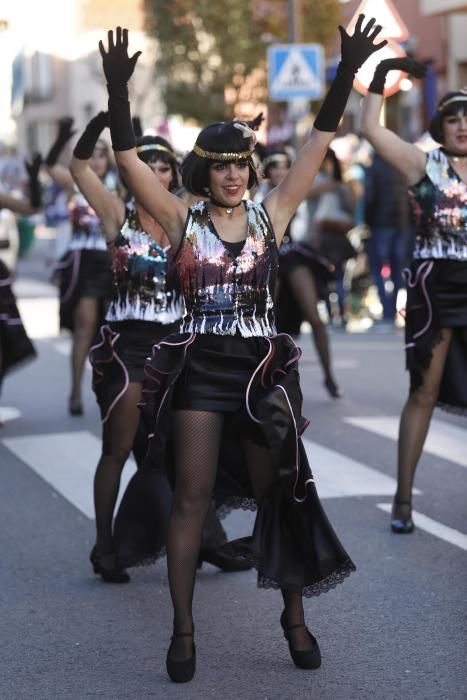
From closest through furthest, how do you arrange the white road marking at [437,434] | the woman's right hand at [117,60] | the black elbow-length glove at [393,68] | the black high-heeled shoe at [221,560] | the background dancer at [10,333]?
1. the woman's right hand at [117,60]
2. the black high-heeled shoe at [221,560]
3. the black elbow-length glove at [393,68]
4. the white road marking at [437,434]
5. the background dancer at [10,333]

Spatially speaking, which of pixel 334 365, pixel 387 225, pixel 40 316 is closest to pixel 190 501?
pixel 334 365

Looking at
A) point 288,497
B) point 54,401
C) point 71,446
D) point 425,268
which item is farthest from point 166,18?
point 288,497

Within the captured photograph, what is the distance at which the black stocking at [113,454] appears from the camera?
5969 mm

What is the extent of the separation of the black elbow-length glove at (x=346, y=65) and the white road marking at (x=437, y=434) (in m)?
3.96

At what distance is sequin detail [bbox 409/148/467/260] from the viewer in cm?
650

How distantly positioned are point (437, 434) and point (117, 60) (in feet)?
17.3

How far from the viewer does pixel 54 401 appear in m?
11.1

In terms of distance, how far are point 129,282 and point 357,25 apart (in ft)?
5.66

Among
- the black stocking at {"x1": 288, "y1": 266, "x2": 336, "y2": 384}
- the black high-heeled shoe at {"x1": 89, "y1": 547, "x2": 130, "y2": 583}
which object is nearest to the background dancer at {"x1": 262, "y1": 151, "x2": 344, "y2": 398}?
the black stocking at {"x1": 288, "y1": 266, "x2": 336, "y2": 384}

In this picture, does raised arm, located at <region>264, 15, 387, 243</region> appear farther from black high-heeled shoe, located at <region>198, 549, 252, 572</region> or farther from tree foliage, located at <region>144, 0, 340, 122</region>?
tree foliage, located at <region>144, 0, 340, 122</region>

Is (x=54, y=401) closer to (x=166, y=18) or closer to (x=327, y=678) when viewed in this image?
(x=327, y=678)

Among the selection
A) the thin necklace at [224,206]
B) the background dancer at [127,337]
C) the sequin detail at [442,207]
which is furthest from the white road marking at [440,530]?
the thin necklace at [224,206]

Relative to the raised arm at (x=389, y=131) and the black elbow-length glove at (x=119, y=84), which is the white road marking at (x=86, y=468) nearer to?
the raised arm at (x=389, y=131)

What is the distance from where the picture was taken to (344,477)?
8.02 meters
